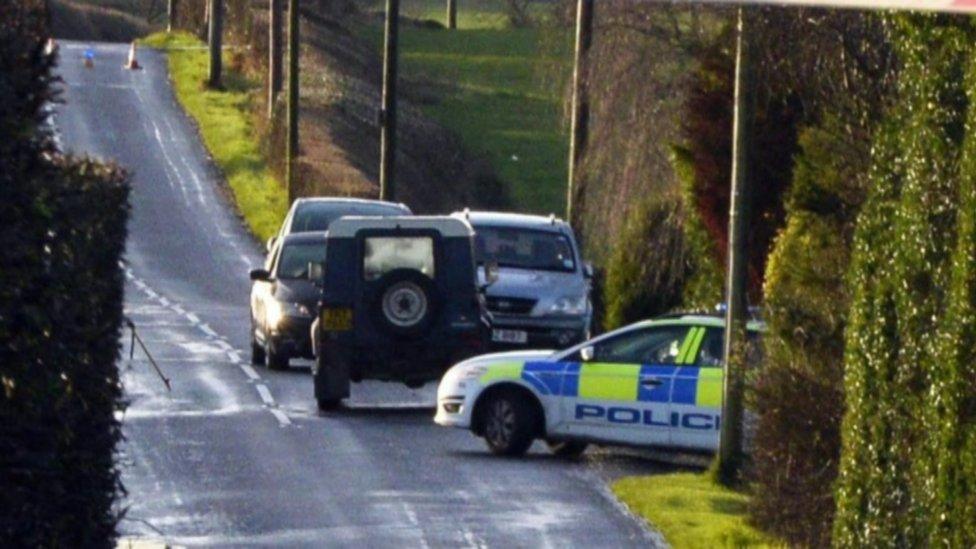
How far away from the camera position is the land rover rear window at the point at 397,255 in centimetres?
2019

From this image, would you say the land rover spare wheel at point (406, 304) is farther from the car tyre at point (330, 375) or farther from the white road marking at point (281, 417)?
the white road marking at point (281, 417)

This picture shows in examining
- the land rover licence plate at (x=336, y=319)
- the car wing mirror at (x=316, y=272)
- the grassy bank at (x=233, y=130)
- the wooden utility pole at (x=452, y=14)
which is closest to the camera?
the land rover licence plate at (x=336, y=319)

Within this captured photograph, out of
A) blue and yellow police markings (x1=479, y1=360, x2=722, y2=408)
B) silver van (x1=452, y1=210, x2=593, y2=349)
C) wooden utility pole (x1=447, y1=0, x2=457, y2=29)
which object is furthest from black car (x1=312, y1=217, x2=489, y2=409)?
wooden utility pole (x1=447, y1=0, x2=457, y2=29)

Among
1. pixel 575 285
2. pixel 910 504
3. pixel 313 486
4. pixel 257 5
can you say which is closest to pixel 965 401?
pixel 910 504

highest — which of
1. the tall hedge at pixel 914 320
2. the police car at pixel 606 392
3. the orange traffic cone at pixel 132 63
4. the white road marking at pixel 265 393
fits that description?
the orange traffic cone at pixel 132 63

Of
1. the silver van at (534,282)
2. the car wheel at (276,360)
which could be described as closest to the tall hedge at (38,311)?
the car wheel at (276,360)

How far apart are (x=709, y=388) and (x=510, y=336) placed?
7633mm

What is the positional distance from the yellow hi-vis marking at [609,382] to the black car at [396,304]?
10.9 feet

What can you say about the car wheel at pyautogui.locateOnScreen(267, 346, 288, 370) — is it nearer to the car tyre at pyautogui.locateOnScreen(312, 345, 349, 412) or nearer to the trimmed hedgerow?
the car tyre at pyautogui.locateOnScreen(312, 345, 349, 412)

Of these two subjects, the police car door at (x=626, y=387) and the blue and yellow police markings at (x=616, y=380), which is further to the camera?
the police car door at (x=626, y=387)

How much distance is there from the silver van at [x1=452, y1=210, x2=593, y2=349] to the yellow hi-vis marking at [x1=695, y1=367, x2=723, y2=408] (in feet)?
22.2

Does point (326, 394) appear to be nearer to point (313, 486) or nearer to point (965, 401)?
point (313, 486)

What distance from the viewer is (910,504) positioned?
862 centimetres

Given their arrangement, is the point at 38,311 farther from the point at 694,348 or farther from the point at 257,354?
the point at 257,354
